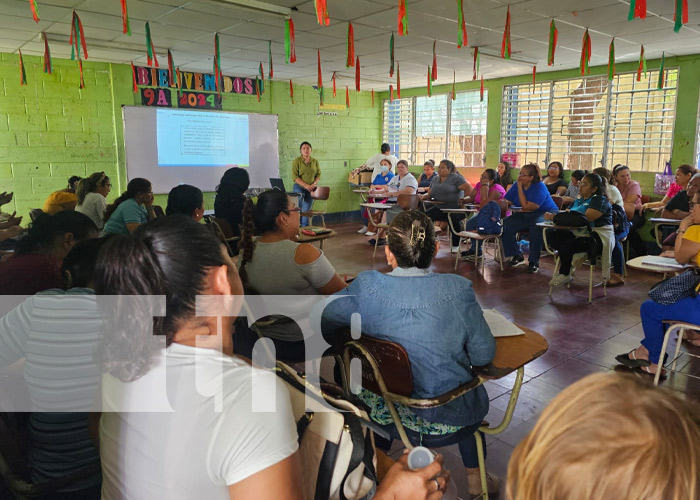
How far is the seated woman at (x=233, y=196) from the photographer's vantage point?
4281 millimetres

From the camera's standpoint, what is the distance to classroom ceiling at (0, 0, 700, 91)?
4465 mm

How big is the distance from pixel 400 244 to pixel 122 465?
113cm

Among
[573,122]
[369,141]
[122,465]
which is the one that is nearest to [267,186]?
[369,141]

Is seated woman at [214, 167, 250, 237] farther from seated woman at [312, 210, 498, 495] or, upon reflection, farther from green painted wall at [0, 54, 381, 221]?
green painted wall at [0, 54, 381, 221]

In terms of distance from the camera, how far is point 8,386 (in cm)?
160

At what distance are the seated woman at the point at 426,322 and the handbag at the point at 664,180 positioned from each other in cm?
642

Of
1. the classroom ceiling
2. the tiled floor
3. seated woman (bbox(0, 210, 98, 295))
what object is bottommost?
the tiled floor

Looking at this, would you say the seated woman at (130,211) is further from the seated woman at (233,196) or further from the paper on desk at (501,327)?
the paper on desk at (501,327)

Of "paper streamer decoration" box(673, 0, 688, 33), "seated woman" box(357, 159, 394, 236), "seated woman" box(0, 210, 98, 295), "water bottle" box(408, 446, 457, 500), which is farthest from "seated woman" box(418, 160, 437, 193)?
"water bottle" box(408, 446, 457, 500)

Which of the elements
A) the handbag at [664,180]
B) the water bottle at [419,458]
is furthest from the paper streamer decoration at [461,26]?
the handbag at [664,180]

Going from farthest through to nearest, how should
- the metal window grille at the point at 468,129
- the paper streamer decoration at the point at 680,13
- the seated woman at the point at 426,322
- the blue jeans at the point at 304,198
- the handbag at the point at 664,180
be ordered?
the metal window grille at the point at 468,129, the blue jeans at the point at 304,198, the handbag at the point at 664,180, the paper streamer decoration at the point at 680,13, the seated woman at the point at 426,322

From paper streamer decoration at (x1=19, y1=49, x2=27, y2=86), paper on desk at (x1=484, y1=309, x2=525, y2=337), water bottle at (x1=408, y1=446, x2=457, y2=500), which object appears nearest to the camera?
water bottle at (x1=408, y1=446, x2=457, y2=500)

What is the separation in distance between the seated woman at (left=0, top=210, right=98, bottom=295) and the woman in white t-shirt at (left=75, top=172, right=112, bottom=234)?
242 centimetres

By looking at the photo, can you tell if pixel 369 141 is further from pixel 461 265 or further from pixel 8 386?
pixel 8 386
